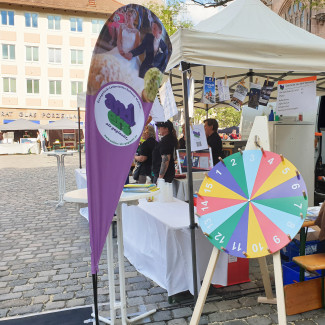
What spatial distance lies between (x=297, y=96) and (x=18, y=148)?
26804mm

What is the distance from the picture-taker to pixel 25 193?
9672 millimetres

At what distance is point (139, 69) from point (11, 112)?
32156 millimetres

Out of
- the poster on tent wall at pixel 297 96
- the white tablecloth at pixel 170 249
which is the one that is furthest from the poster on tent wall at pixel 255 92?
the white tablecloth at pixel 170 249

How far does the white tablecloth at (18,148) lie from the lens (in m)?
26.9

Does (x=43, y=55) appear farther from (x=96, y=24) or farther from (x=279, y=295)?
(x=279, y=295)

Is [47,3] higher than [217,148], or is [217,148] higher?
[47,3]

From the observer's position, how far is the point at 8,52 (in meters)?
30.9

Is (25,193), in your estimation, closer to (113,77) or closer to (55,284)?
(55,284)

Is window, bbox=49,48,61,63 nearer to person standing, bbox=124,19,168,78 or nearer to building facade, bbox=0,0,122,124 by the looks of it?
building facade, bbox=0,0,122,124

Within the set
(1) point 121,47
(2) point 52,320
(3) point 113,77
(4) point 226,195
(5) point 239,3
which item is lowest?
(2) point 52,320

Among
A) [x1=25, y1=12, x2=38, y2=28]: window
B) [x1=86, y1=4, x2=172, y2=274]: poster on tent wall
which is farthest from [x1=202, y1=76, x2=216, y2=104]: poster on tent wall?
[x1=25, y1=12, x2=38, y2=28]: window

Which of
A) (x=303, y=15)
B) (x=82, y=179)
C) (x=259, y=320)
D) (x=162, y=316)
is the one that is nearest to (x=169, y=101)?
(x=162, y=316)

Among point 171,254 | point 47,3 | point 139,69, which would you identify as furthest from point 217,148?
point 47,3

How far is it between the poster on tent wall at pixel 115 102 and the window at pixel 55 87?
3204cm
